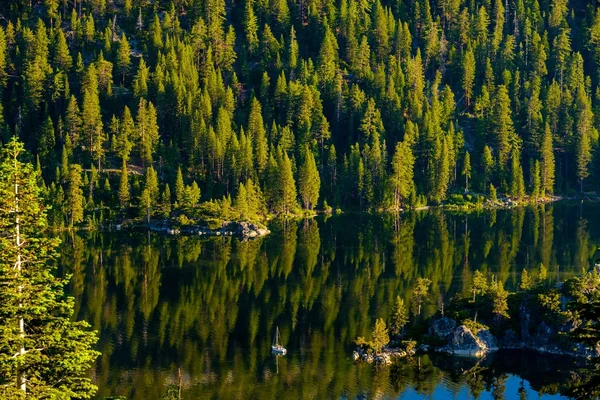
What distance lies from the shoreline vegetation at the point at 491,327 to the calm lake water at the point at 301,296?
2.17m

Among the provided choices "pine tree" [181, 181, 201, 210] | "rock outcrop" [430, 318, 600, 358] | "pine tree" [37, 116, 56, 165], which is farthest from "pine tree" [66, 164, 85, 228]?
"rock outcrop" [430, 318, 600, 358]

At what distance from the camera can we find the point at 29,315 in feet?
97.5

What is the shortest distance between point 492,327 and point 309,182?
352 ft

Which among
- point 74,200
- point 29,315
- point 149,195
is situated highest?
point 149,195

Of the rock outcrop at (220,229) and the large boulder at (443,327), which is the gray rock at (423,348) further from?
the rock outcrop at (220,229)

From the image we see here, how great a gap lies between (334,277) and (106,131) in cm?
10068

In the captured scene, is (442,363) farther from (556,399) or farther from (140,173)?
(140,173)

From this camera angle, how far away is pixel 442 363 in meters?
75.8

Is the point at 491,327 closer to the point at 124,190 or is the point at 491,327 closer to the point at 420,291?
the point at 420,291

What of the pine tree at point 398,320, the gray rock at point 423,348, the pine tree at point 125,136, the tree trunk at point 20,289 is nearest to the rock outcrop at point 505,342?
the gray rock at point 423,348

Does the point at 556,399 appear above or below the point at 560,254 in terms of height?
below

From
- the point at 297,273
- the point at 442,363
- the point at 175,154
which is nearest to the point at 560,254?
the point at 297,273

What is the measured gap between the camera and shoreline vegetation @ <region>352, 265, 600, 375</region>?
77.8m

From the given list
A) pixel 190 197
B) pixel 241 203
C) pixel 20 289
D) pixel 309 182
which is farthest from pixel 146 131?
pixel 20 289
